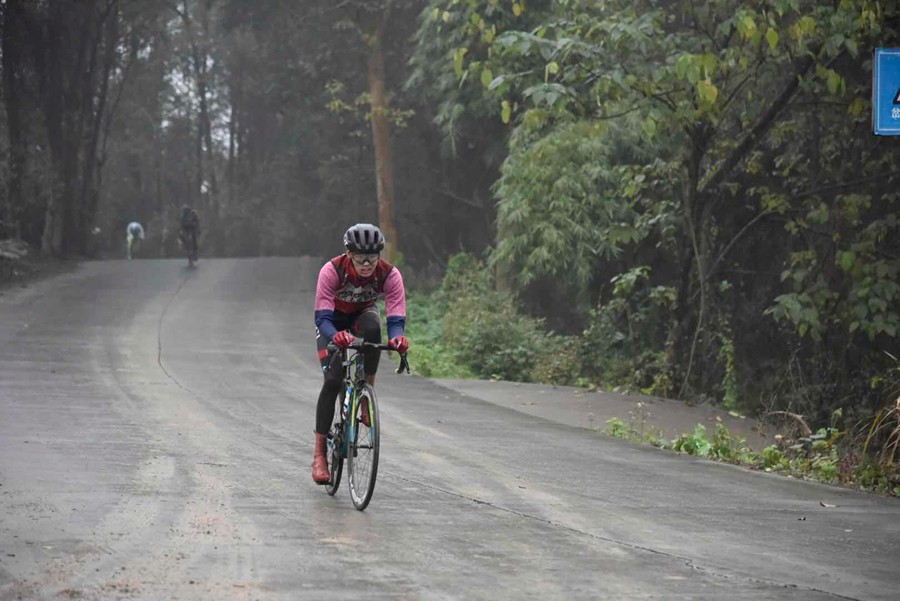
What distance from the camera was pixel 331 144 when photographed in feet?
167

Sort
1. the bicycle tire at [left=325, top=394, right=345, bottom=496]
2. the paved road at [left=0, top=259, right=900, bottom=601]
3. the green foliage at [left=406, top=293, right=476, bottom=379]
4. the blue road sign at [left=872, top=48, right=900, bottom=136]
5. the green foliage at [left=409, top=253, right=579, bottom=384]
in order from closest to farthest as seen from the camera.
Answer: the paved road at [left=0, top=259, right=900, bottom=601] < the bicycle tire at [left=325, top=394, right=345, bottom=496] < the blue road sign at [left=872, top=48, right=900, bottom=136] < the green foliage at [left=406, top=293, right=476, bottom=379] < the green foliage at [left=409, top=253, right=579, bottom=384]

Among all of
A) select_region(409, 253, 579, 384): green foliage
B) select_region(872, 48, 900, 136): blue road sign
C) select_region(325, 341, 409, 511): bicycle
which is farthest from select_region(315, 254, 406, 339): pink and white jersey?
select_region(409, 253, 579, 384): green foliage

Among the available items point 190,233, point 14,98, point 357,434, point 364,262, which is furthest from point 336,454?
point 190,233

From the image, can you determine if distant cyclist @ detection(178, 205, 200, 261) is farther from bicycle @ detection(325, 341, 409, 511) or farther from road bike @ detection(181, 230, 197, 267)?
bicycle @ detection(325, 341, 409, 511)

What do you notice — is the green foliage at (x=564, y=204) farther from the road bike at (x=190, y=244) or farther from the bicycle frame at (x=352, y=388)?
the bicycle frame at (x=352, y=388)

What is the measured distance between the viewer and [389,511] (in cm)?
974

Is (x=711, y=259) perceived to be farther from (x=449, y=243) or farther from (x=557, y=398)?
(x=449, y=243)

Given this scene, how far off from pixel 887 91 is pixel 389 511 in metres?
4.87

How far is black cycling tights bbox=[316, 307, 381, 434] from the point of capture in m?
10.1

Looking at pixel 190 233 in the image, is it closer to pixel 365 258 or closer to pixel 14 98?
pixel 14 98

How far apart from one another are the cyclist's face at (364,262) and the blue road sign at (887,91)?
3877 millimetres

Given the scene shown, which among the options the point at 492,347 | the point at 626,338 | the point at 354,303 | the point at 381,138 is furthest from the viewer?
the point at 381,138

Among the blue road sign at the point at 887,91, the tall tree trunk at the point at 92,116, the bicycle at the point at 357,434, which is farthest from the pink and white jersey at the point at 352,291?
the tall tree trunk at the point at 92,116

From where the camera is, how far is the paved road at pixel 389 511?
7543 millimetres
